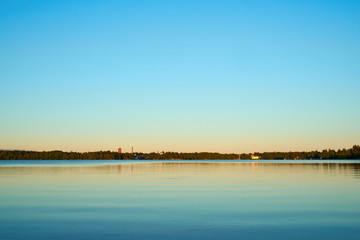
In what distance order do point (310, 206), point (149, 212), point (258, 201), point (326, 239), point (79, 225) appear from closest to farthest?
point (326, 239)
point (79, 225)
point (149, 212)
point (310, 206)
point (258, 201)

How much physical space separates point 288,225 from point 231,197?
12819mm

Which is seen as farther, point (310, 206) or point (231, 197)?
point (231, 197)

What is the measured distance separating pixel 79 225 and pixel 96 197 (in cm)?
1297

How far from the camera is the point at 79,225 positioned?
66.1 ft

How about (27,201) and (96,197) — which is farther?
(96,197)

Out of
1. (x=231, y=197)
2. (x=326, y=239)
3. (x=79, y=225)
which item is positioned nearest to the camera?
(x=326, y=239)

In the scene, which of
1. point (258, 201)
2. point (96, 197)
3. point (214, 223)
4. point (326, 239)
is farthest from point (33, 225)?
point (258, 201)

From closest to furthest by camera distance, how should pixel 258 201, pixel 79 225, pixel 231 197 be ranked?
pixel 79 225, pixel 258 201, pixel 231 197

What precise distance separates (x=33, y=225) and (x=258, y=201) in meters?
17.2

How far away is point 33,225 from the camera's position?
20422 millimetres

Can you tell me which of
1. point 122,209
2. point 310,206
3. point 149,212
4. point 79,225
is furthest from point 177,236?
point 310,206

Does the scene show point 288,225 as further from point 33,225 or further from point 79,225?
point 33,225

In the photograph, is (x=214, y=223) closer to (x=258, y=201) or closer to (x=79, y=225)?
(x=79, y=225)

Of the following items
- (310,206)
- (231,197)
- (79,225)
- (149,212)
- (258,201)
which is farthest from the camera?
(231,197)
